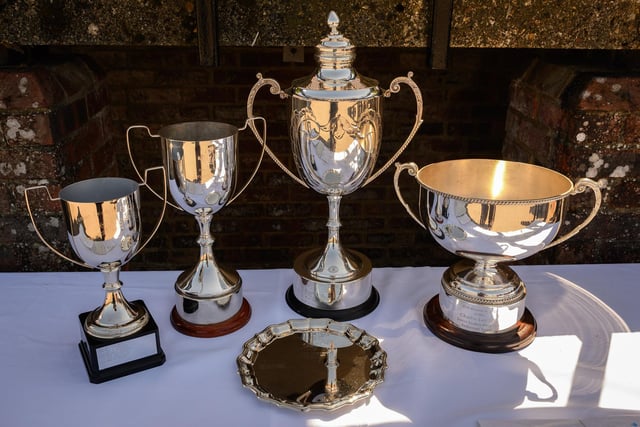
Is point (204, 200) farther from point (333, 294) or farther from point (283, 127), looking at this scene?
point (283, 127)

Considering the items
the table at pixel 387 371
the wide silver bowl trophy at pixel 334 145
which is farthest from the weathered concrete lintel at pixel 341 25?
the table at pixel 387 371

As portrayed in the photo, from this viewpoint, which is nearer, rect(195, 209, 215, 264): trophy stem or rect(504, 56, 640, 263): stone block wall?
rect(195, 209, 215, 264): trophy stem

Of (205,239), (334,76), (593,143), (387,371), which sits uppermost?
(334,76)

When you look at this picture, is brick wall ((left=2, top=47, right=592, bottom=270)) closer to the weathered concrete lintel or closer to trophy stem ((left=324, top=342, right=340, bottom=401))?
the weathered concrete lintel

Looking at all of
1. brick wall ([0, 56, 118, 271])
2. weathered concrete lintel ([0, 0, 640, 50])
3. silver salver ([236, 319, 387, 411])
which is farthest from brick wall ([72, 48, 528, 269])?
silver salver ([236, 319, 387, 411])

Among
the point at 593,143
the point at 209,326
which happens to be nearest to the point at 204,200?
the point at 209,326

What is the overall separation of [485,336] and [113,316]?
58cm

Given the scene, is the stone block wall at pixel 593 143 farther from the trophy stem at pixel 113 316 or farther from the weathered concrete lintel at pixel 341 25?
the trophy stem at pixel 113 316

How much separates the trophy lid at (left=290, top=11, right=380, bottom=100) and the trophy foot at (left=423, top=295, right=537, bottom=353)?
Answer: 1.28 feet

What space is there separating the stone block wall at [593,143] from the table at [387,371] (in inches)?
8.9

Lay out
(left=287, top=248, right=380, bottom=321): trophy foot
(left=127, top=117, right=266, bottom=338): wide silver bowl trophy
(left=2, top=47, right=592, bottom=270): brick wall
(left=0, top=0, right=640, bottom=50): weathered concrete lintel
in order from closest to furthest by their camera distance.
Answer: (left=127, top=117, right=266, bottom=338): wide silver bowl trophy → (left=287, top=248, right=380, bottom=321): trophy foot → (left=0, top=0, right=640, bottom=50): weathered concrete lintel → (left=2, top=47, right=592, bottom=270): brick wall

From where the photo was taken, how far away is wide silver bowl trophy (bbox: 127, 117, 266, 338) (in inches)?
34.5

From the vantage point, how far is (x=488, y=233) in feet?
2.81

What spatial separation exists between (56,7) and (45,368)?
700 millimetres
